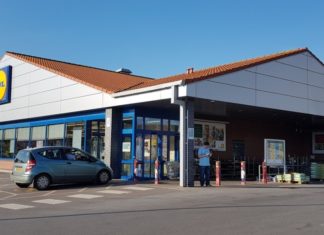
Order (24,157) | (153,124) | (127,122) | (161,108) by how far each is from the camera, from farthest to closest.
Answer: (161,108), (153,124), (127,122), (24,157)

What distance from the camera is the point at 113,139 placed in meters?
21.2

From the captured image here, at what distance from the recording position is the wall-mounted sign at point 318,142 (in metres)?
33.1

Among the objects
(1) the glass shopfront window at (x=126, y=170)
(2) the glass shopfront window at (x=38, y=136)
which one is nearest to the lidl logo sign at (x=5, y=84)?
(2) the glass shopfront window at (x=38, y=136)

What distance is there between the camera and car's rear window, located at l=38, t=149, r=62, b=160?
16891mm

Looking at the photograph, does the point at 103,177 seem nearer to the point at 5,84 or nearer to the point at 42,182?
the point at 42,182

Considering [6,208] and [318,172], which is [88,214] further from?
[318,172]

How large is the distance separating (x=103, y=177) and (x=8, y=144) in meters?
15.2

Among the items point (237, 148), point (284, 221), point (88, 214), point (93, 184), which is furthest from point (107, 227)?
point (237, 148)

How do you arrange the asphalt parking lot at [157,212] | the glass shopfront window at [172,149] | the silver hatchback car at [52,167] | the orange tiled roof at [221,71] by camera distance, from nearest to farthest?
the asphalt parking lot at [157,212]
the silver hatchback car at [52,167]
the orange tiled roof at [221,71]
the glass shopfront window at [172,149]

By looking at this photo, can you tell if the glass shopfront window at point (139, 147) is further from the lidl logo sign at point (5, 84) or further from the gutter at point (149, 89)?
the lidl logo sign at point (5, 84)

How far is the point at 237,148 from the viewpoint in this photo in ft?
92.0

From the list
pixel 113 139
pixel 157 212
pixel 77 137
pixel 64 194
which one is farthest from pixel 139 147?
pixel 157 212

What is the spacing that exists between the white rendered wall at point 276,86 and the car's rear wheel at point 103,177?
14.9 feet

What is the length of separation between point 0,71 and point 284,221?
87.6 ft
